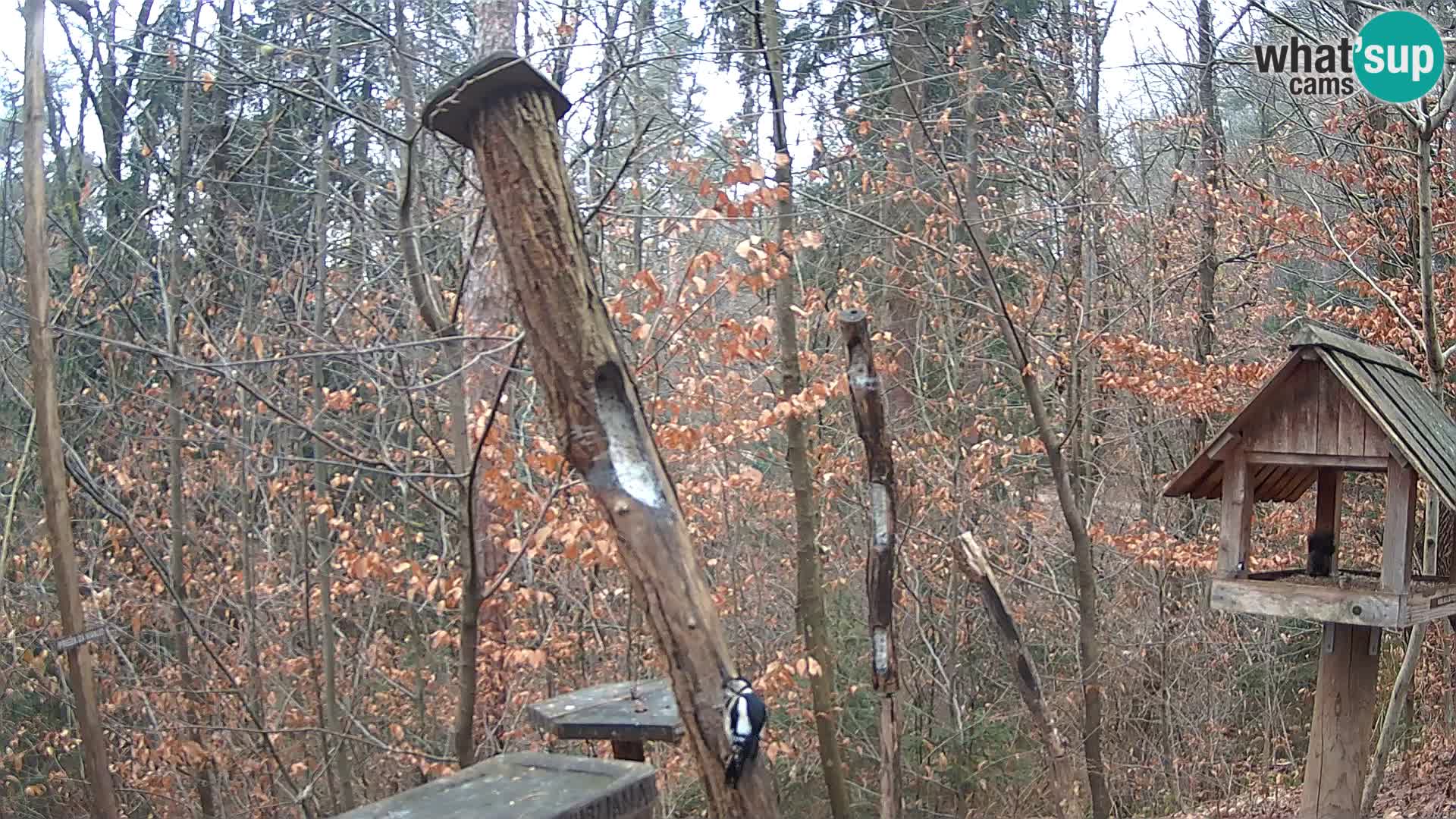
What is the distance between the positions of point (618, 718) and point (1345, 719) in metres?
2.70

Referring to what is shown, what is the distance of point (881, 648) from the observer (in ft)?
15.7

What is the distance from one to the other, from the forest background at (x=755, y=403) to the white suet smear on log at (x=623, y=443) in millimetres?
3068

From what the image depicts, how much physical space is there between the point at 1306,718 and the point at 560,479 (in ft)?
24.8

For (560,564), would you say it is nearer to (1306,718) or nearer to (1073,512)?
(1073,512)

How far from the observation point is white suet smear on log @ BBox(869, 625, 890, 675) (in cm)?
479

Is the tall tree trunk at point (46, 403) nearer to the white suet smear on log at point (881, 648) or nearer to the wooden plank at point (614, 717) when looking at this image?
the wooden plank at point (614, 717)

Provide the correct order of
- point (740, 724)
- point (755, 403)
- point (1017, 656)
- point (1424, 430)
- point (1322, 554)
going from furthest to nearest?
point (755, 403) → point (1017, 656) → point (1322, 554) → point (1424, 430) → point (740, 724)

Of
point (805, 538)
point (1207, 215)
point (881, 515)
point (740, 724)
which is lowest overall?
point (805, 538)

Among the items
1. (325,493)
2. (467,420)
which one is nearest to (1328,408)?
(467,420)

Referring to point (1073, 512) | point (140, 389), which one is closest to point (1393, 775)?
point (1073, 512)

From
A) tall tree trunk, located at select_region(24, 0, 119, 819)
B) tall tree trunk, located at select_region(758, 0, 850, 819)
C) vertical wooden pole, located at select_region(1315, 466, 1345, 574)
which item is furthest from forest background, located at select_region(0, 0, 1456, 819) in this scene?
vertical wooden pole, located at select_region(1315, 466, 1345, 574)

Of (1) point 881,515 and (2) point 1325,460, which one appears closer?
(2) point 1325,460

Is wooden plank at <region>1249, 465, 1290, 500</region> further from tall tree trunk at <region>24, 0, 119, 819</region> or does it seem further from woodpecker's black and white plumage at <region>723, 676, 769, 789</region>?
tall tree trunk at <region>24, 0, 119, 819</region>

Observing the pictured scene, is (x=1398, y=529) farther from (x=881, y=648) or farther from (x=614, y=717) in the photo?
(x=614, y=717)
